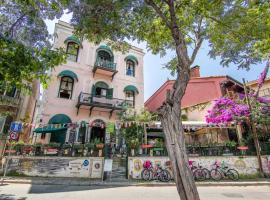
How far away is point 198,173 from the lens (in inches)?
490

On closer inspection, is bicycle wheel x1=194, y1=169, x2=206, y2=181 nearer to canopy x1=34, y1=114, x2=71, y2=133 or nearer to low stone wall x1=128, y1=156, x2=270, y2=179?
low stone wall x1=128, y1=156, x2=270, y2=179

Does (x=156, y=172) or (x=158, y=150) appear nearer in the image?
(x=156, y=172)

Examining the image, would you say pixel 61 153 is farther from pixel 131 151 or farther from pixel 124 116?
pixel 124 116

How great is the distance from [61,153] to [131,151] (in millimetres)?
4767

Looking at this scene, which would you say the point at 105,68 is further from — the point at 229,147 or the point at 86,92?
the point at 229,147

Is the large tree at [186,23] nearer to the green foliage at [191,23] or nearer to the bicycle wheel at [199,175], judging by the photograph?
the green foliage at [191,23]

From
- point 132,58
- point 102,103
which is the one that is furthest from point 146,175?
point 132,58

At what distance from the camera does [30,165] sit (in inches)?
492

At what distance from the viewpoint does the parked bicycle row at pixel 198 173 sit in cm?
1221

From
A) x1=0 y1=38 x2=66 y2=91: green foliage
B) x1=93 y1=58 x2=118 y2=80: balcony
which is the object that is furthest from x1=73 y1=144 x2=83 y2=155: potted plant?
x1=93 y1=58 x2=118 y2=80: balcony

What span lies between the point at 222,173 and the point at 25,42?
44.0 ft

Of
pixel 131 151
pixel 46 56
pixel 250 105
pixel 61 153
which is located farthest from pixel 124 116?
pixel 46 56

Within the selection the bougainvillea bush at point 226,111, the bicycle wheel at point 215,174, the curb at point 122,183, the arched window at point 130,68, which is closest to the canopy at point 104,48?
the arched window at point 130,68

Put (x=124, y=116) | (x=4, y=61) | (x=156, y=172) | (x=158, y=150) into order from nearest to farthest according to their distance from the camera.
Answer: (x=4, y=61) → (x=156, y=172) → (x=158, y=150) → (x=124, y=116)
